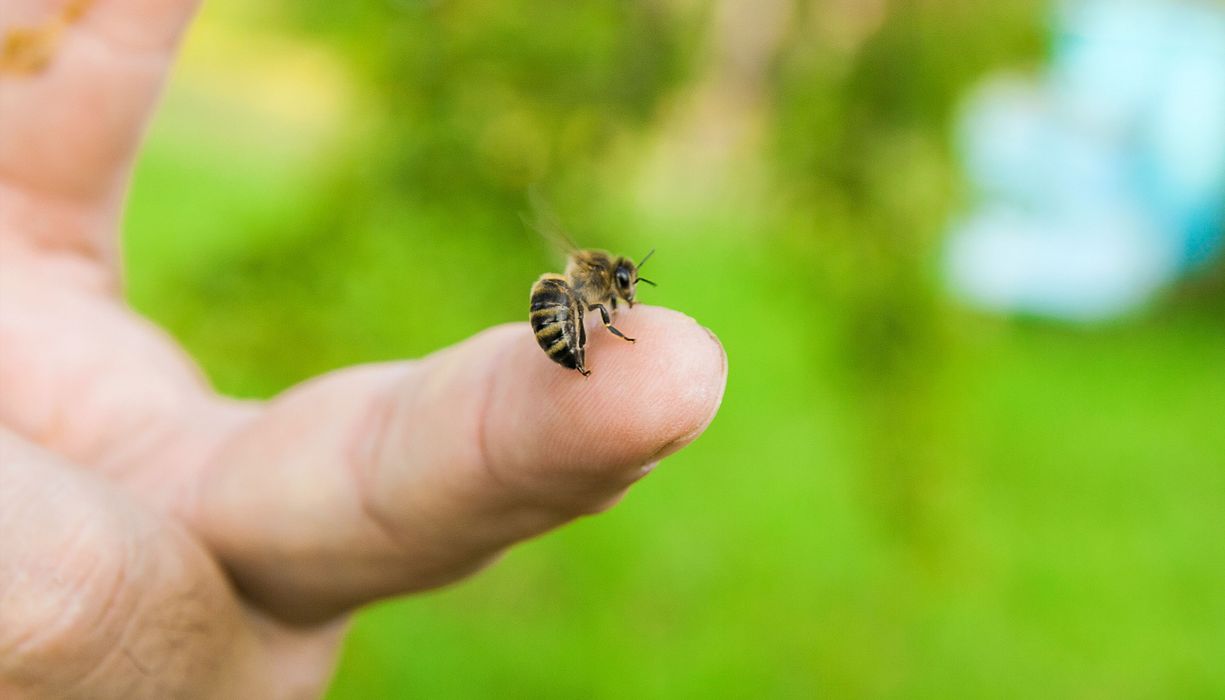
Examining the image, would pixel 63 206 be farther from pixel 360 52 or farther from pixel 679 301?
pixel 679 301

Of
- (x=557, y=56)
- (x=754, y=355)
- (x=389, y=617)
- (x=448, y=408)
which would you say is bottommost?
(x=389, y=617)

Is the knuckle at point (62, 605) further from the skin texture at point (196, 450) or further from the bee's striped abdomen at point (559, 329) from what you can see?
the bee's striped abdomen at point (559, 329)

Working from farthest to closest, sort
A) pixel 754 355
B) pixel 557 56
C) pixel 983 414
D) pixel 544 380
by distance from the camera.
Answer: pixel 983 414
pixel 754 355
pixel 557 56
pixel 544 380

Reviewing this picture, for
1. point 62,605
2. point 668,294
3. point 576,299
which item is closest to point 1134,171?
point 668,294

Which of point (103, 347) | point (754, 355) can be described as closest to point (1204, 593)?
point (754, 355)

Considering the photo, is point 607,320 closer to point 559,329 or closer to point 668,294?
point 559,329

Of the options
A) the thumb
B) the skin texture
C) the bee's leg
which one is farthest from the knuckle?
the bee's leg

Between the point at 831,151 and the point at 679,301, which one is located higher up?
the point at 831,151
